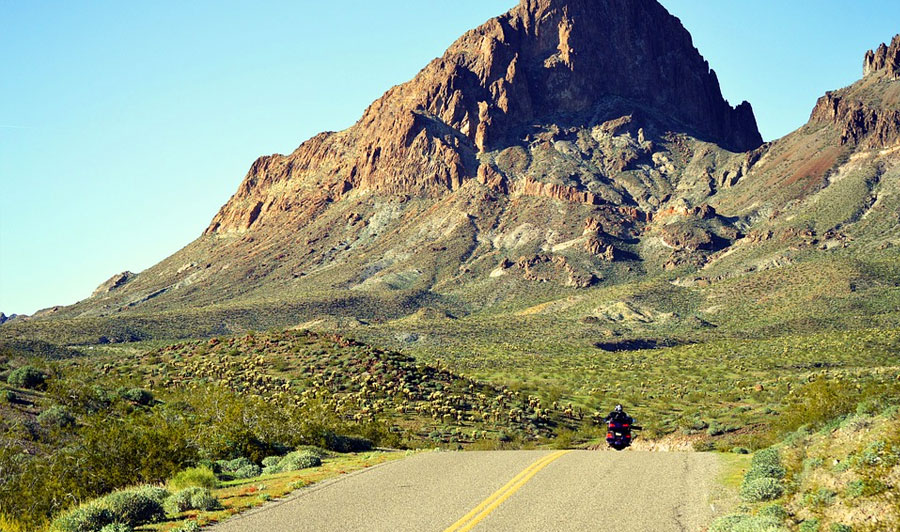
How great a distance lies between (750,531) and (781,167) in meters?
195

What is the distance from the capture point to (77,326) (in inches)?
4889

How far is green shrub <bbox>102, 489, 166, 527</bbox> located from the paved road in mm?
1567

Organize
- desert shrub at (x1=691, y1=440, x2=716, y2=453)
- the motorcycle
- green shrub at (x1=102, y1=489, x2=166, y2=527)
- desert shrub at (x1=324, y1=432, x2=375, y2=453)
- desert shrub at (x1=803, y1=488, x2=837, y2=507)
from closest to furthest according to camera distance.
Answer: desert shrub at (x1=803, y1=488, x2=837, y2=507) → green shrub at (x1=102, y1=489, x2=166, y2=527) → the motorcycle → desert shrub at (x1=324, y1=432, x2=375, y2=453) → desert shrub at (x1=691, y1=440, x2=716, y2=453)

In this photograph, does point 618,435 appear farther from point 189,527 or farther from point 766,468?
point 189,527

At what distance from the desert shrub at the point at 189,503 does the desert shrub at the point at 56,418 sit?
856 centimetres

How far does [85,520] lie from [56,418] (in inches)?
413

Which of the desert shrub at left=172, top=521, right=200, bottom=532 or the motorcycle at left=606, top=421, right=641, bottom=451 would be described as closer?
the desert shrub at left=172, top=521, right=200, bottom=532

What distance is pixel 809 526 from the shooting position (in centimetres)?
1152

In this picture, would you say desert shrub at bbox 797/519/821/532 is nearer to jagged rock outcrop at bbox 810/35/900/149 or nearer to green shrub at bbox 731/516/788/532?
green shrub at bbox 731/516/788/532

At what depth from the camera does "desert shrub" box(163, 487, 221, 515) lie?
14492 mm

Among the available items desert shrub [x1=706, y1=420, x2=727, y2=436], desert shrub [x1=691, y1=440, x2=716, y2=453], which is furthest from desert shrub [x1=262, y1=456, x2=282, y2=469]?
desert shrub [x1=706, y1=420, x2=727, y2=436]

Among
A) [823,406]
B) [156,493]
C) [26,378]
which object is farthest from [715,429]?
[26,378]

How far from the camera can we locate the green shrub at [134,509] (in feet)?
44.1

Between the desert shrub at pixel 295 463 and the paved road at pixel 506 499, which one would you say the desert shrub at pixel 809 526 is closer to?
the paved road at pixel 506 499
